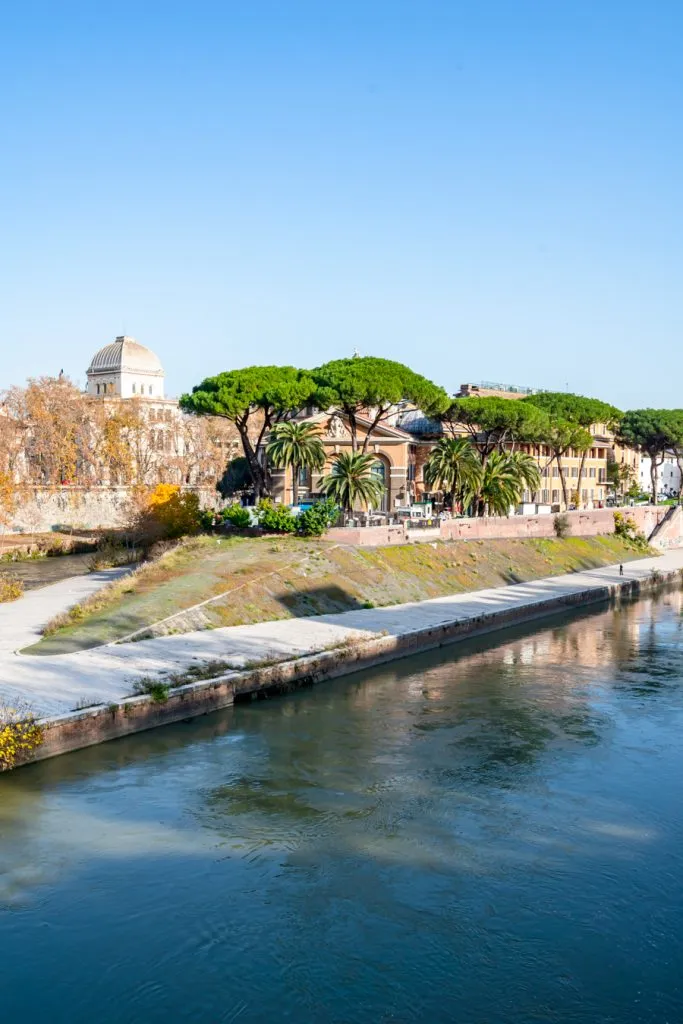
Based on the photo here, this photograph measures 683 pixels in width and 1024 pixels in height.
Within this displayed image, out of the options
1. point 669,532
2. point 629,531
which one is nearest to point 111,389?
point 669,532

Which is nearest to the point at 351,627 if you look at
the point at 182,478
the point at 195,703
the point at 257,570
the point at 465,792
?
the point at 257,570

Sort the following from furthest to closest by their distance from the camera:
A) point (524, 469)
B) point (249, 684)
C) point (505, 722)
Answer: point (524, 469) < point (249, 684) < point (505, 722)

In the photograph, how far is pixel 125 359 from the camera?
160375 mm

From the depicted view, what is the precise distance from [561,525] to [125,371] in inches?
3674

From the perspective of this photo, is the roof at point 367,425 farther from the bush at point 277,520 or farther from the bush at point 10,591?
the bush at point 10,591

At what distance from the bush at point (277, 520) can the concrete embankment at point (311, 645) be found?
10.4 meters

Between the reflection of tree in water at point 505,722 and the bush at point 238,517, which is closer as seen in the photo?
the reflection of tree in water at point 505,722

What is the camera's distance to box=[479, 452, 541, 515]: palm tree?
→ 77.9 meters

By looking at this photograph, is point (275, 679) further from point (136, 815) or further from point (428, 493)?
point (428, 493)

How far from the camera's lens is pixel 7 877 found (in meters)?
22.9

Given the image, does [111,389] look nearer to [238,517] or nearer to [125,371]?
[125,371]

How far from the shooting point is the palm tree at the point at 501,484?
77.9 metres

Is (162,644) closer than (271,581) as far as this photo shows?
Yes

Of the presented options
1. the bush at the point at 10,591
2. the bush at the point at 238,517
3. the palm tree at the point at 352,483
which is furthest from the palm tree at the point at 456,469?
the bush at the point at 10,591
